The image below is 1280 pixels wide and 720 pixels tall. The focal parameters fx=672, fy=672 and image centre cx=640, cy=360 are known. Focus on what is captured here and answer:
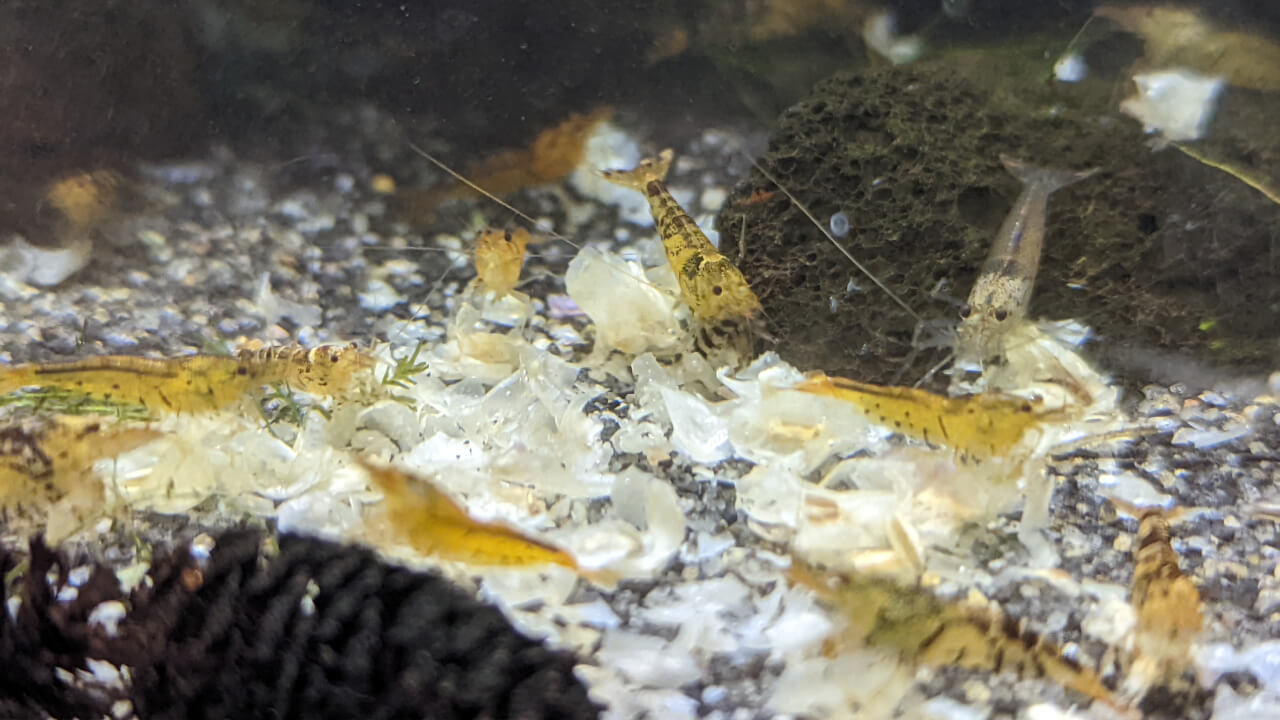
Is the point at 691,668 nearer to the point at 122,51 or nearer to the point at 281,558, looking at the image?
the point at 281,558

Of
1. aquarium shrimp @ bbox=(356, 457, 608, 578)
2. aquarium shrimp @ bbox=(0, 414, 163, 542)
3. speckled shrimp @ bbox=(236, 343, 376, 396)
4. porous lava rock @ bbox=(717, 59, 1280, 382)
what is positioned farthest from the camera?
speckled shrimp @ bbox=(236, 343, 376, 396)

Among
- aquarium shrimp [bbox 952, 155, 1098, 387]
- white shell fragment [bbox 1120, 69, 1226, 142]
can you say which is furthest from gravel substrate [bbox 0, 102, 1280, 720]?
white shell fragment [bbox 1120, 69, 1226, 142]

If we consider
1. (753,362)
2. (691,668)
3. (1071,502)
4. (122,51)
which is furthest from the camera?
(753,362)

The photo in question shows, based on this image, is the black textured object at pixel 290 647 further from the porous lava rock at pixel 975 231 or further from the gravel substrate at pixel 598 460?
the porous lava rock at pixel 975 231

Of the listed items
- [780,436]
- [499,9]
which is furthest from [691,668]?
[499,9]

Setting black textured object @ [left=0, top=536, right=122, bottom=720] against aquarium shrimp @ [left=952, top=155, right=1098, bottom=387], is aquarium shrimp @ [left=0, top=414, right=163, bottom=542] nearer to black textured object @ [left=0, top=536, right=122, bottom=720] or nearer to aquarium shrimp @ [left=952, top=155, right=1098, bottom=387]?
black textured object @ [left=0, top=536, right=122, bottom=720]
